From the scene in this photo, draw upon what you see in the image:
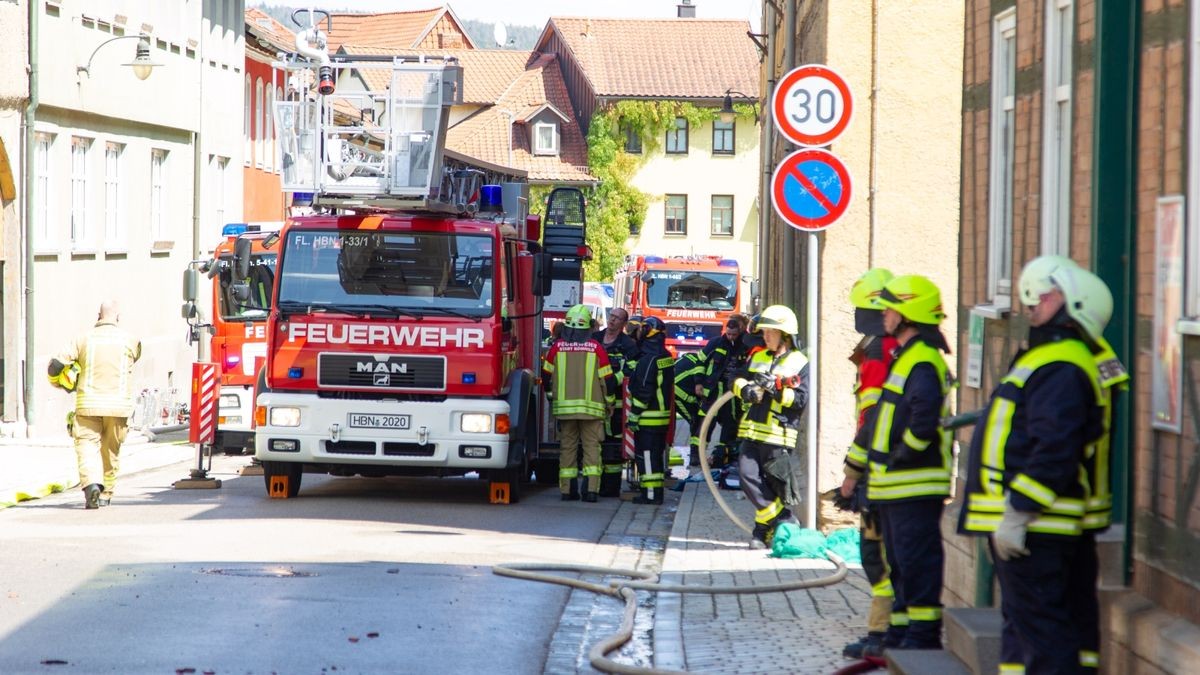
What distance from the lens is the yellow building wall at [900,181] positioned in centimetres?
1372

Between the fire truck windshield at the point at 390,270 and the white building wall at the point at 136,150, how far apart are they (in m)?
10.9

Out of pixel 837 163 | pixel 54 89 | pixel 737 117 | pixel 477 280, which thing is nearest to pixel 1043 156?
pixel 837 163

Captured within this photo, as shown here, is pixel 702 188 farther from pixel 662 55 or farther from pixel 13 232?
pixel 13 232

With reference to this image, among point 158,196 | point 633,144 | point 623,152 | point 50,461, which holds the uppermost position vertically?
point 633,144

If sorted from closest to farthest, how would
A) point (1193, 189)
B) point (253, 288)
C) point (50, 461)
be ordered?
point (1193, 189), point (253, 288), point (50, 461)

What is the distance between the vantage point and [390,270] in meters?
16.0

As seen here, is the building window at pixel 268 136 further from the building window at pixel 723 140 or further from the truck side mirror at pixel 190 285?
the building window at pixel 723 140

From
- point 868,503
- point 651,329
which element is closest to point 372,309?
point 651,329

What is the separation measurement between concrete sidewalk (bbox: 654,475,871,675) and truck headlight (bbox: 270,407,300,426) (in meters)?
3.74

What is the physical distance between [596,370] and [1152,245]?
10023 millimetres

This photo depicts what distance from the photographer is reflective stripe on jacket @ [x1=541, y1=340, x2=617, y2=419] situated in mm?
16547

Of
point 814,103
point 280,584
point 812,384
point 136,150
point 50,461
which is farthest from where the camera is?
point 136,150

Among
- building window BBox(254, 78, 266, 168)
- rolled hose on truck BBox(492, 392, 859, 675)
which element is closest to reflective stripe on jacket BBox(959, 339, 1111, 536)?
rolled hose on truck BBox(492, 392, 859, 675)

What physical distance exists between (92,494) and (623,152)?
57.4 m
